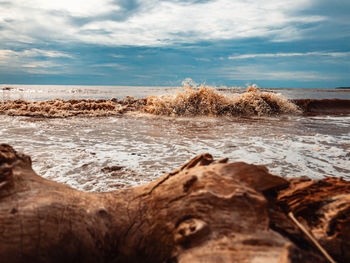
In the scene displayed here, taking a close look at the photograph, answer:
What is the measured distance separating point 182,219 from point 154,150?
2.55 meters

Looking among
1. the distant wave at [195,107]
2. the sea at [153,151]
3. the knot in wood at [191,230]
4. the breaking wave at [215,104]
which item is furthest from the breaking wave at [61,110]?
the knot in wood at [191,230]

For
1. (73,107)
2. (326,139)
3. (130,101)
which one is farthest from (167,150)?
(130,101)

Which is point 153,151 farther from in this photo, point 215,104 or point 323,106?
point 323,106

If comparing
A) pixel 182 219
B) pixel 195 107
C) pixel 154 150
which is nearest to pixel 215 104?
pixel 195 107

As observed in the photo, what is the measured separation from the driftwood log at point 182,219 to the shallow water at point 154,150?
1.14 m

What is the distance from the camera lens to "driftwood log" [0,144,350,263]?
1051mm

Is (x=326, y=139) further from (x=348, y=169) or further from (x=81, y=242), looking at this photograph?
(x=81, y=242)

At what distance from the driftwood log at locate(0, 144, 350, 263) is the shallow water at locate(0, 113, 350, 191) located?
1.14 m

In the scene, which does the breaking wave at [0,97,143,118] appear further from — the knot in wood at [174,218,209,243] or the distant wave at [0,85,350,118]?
the knot in wood at [174,218,209,243]

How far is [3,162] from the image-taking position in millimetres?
1242

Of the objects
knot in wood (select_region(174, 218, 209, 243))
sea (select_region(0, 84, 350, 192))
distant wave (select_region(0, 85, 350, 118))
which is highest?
distant wave (select_region(0, 85, 350, 118))

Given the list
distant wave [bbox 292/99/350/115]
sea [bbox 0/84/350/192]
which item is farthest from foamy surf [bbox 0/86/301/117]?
sea [bbox 0/84/350/192]

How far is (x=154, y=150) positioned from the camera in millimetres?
3695

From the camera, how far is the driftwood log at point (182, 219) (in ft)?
3.45
